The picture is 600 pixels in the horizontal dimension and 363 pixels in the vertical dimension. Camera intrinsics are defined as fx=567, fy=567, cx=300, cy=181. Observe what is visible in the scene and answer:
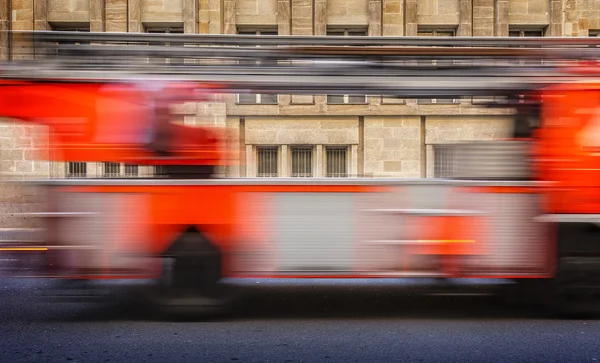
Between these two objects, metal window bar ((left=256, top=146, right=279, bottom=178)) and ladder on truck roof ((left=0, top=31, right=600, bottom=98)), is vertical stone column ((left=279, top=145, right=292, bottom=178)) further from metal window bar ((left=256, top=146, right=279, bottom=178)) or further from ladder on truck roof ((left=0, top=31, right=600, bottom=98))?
ladder on truck roof ((left=0, top=31, right=600, bottom=98))

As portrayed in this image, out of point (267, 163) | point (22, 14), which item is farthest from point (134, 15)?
point (267, 163)

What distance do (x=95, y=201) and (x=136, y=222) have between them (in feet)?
1.64

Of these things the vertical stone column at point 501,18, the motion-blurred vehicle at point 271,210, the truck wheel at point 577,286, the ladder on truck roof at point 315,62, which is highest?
the vertical stone column at point 501,18

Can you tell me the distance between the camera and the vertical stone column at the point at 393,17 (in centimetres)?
2125

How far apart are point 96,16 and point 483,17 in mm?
14465

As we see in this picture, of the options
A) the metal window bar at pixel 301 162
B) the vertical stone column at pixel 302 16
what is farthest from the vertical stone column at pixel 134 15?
the metal window bar at pixel 301 162

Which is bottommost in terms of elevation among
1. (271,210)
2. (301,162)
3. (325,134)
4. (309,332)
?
(309,332)

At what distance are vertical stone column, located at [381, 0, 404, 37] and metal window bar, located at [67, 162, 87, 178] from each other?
16.9 m

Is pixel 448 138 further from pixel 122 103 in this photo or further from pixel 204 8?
pixel 204 8

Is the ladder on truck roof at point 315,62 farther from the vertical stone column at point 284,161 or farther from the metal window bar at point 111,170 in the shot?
the metal window bar at point 111,170

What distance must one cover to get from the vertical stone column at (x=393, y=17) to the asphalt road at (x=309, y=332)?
1538 centimetres

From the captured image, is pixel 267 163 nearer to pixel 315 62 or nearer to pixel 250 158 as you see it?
pixel 250 158

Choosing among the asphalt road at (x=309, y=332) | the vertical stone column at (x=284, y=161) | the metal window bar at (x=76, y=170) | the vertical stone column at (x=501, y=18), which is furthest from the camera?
the vertical stone column at (x=501, y=18)

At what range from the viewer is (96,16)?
20969 mm
